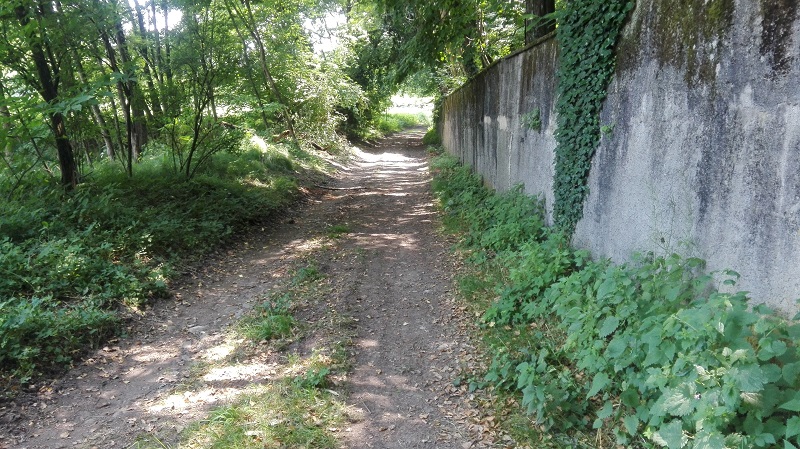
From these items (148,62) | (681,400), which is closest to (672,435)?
(681,400)

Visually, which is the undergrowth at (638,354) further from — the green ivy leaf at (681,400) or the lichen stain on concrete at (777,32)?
the lichen stain on concrete at (777,32)

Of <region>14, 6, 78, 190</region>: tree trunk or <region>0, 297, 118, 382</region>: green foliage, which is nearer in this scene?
<region>0, 297, 118, 382</region>: green foliage

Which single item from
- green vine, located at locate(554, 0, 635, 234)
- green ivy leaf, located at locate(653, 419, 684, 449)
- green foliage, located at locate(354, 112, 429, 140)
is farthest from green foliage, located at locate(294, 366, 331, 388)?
green foliage, located at locate(354, 112, 429, 140)

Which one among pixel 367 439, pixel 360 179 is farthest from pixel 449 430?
pixel 360 179

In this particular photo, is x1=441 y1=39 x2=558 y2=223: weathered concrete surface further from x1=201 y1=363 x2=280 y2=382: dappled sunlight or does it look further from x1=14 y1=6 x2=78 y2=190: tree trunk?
x1=14 y1=6 x2=78 y2=190: tree trunk

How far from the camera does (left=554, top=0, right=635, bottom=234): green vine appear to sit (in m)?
4.86

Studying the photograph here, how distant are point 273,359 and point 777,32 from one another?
4.42 metres

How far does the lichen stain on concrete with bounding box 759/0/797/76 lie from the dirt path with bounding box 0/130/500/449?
2.95 m

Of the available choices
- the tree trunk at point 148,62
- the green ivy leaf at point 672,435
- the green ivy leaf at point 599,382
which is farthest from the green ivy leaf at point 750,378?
the tree trunk at point 148,62

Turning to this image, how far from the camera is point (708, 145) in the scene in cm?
333

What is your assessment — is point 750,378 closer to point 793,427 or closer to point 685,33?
point 793,427

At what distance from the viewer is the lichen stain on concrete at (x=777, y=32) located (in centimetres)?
270

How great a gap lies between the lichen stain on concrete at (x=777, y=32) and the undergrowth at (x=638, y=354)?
3.95 feet

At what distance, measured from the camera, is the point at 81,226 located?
266 inches
